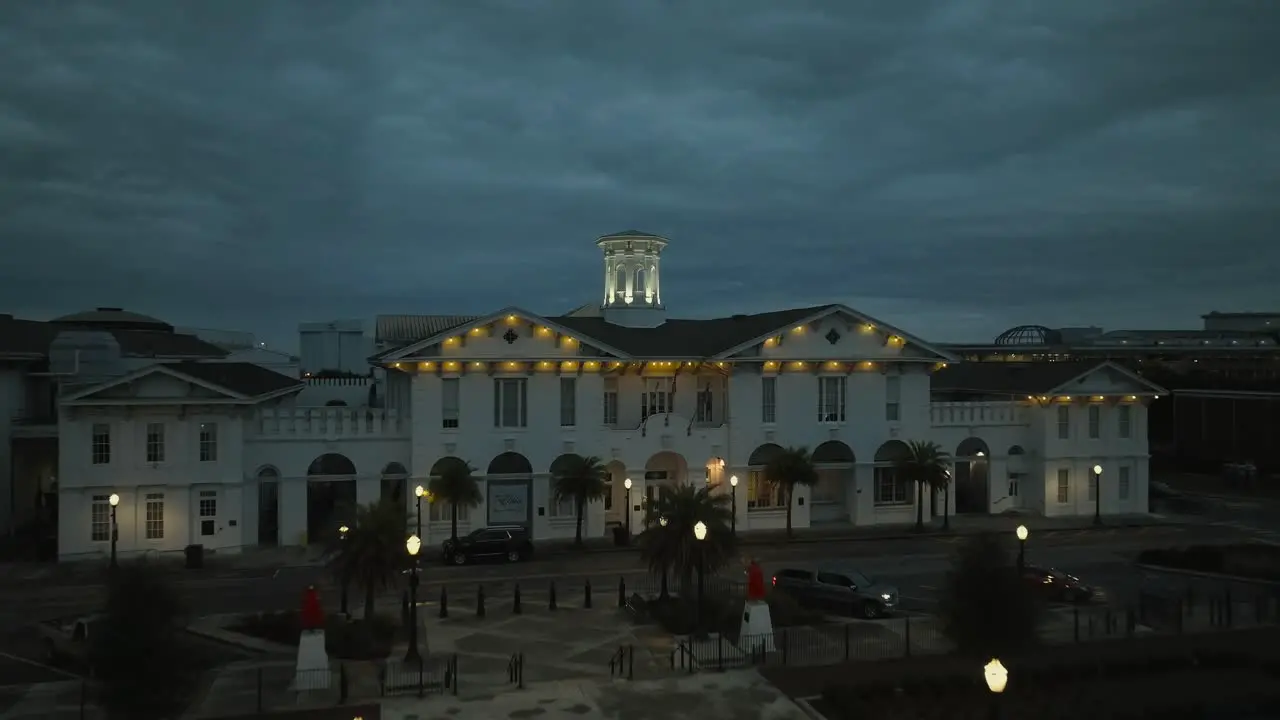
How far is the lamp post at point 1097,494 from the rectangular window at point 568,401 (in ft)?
74.0

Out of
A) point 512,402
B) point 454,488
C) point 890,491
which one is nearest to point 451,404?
point 512,402

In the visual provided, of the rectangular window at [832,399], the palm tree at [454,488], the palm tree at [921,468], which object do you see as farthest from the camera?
the rectangular window at [832,399]

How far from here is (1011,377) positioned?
4928 cm

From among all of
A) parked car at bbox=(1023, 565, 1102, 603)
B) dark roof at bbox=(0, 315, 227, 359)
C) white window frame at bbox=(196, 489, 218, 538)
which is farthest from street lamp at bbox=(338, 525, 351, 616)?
dark roof at bbox=(0, 315, 227, 359)

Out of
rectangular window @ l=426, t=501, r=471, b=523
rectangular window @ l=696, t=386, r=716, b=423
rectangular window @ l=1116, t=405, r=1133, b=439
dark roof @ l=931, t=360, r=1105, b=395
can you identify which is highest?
dark roof @ l=931, t=360, r=1105, b=395

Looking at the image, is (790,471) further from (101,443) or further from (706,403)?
(101,443)

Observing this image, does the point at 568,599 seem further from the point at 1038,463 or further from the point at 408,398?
the point at 1038,463

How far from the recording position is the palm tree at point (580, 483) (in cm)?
3741

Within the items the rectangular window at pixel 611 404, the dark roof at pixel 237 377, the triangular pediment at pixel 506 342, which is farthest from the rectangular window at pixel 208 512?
the rectangular window at pixel 611 404

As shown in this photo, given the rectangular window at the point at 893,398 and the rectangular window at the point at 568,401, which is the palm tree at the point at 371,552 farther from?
the rectangular window at the point at 893,398

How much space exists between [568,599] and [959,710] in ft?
43.0

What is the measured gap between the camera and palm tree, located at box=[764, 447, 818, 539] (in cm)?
3909

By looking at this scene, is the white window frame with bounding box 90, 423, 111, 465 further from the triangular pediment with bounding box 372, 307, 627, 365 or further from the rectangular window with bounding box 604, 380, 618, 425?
the rectangular window with bounding box 604, 380, 618, 425

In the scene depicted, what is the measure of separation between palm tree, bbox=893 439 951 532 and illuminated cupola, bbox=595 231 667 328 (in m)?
14.9
